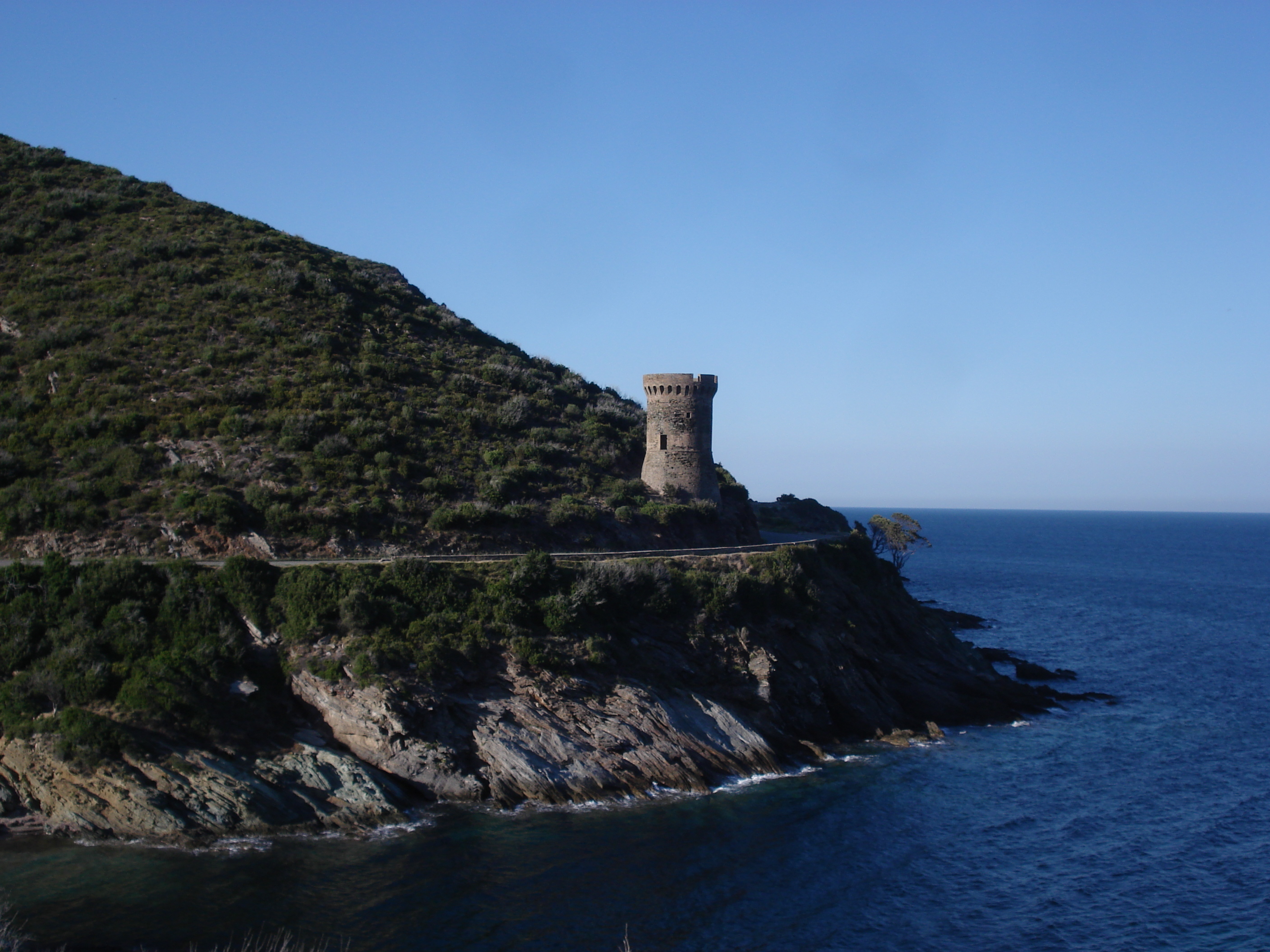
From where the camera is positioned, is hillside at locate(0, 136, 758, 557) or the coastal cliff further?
hillside at locate(0, 136, 758, 557)

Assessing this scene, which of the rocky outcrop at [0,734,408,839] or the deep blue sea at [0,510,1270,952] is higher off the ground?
the rocky outcrop at [0,734,408,839]

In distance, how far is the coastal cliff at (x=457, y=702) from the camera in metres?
25.9


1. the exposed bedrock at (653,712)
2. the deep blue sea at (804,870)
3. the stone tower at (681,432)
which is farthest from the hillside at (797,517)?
the deep blue sea at (804,870)

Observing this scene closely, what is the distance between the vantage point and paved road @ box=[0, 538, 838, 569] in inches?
1330

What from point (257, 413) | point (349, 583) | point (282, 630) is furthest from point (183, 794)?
point (257, 413)

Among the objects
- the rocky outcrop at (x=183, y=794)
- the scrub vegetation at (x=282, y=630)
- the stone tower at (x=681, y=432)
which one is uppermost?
the stone tower at (x=681, y=432)

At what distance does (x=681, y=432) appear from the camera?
47781mm

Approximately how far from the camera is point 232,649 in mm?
30016

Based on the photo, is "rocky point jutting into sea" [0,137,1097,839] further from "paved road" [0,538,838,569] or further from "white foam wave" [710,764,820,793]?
"paved road" [0,538,838,569]

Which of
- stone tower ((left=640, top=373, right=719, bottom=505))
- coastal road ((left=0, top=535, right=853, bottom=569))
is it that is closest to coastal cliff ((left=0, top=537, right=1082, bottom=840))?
coastal road ((left=0, top=535, right=853, bottom=569))

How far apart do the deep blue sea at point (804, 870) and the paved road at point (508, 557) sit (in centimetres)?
1100

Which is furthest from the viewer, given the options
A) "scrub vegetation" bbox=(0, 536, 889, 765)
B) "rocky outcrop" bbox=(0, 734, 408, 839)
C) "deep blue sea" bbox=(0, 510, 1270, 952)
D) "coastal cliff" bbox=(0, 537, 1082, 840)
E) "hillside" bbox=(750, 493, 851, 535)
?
"hillside" bbox=(750, 493, 851, 535)

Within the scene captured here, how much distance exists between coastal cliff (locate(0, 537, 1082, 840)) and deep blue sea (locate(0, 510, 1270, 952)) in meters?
1.36

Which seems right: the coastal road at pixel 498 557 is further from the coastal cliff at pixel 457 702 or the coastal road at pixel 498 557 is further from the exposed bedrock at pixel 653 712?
the exposed bedrock at pixel 653 712
